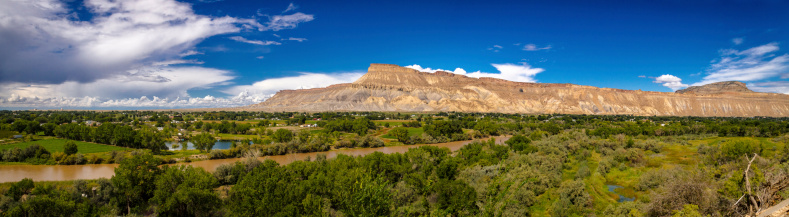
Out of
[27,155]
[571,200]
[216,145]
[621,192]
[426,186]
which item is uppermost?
[426,186]

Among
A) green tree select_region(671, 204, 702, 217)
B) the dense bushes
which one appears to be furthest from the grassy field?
green tree select_region(671, 204, 702, 217)

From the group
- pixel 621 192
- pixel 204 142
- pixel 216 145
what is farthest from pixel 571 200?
pixel 216 145

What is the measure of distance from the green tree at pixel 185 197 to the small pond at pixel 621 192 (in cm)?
2866

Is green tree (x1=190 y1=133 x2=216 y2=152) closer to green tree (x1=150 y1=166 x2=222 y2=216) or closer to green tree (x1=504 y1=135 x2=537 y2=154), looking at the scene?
green tree (x1=150 y1=166 x2=222 y2=216)

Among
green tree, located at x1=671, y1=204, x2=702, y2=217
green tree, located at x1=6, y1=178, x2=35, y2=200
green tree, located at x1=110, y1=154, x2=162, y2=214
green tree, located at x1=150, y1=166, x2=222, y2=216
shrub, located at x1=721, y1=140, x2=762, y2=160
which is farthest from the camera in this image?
shrub, located at x1=721, y1=140, x2=762, y2=160

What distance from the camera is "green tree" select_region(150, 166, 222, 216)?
763 inches

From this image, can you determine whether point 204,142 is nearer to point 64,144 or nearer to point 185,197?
point 64,144

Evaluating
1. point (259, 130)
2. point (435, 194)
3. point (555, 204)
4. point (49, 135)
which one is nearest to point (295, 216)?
point (435, 194)

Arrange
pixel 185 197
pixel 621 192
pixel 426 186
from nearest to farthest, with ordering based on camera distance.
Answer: pixel 426 186, pixel 185 197, pixel 621 192

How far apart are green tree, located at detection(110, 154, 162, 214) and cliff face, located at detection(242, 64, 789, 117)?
123 metres

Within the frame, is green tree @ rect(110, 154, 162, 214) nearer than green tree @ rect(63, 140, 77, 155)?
Yes

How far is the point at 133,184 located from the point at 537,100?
164 metres

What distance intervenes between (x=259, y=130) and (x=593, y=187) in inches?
2207

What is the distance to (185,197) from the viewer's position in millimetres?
19078
